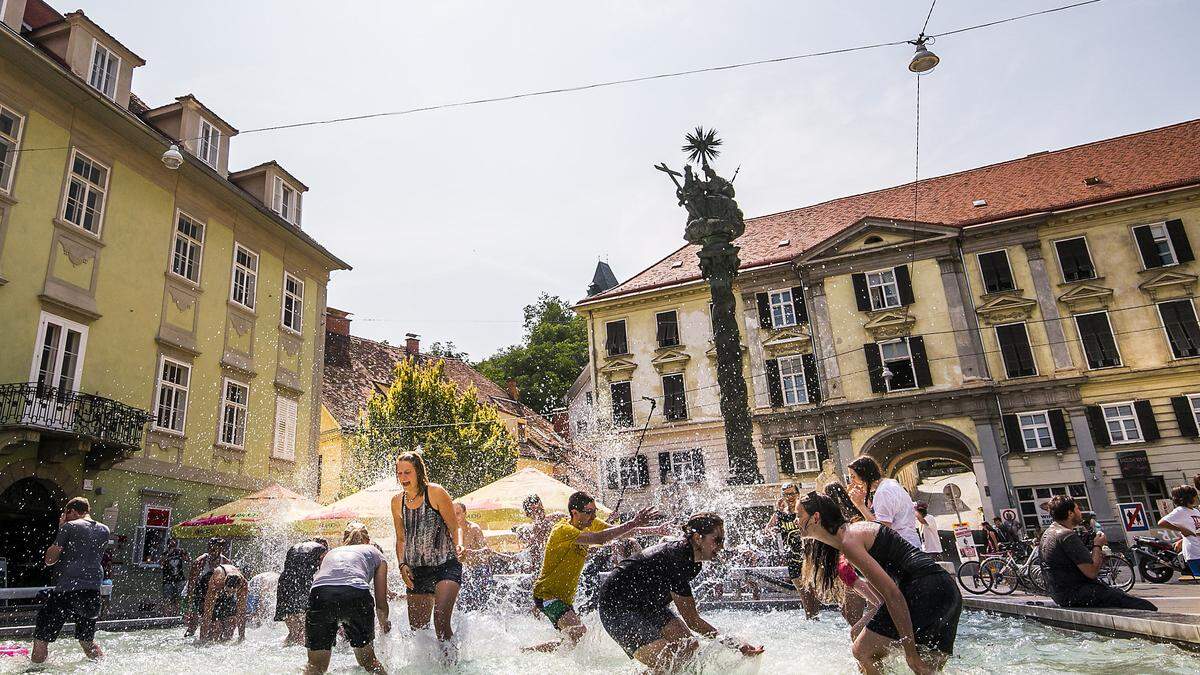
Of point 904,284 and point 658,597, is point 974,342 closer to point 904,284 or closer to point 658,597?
point 904,284

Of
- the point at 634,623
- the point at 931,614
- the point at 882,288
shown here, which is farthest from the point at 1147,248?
the point at 634,623

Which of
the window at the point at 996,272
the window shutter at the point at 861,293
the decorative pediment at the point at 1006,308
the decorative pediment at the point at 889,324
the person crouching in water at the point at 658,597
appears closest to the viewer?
the person crouching in water at the point at 658,597

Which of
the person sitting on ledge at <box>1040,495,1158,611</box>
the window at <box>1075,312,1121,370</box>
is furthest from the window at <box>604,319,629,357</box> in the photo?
the person sitting on ledge at <box>1040,495,1158,611</box>

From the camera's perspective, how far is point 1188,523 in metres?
10.1

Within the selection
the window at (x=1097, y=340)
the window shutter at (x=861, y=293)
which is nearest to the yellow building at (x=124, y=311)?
the window shutter at (x=861, y=293)

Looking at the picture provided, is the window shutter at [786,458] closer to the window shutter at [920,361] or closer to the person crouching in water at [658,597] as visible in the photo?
the window shutter at [920,361]

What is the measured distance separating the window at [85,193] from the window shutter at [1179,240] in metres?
36.1

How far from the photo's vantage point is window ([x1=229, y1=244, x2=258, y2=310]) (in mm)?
21531

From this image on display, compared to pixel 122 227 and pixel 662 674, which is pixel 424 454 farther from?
pixel 662 674

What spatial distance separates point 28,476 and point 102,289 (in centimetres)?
466

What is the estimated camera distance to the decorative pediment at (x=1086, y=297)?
92.5 ft

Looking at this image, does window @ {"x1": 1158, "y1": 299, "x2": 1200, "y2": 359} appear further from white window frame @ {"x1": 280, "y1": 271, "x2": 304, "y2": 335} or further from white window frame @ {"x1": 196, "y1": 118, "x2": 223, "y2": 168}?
white window frame @ {"x1": 196, "y1": 118, "x2": 223, "y2": 168}

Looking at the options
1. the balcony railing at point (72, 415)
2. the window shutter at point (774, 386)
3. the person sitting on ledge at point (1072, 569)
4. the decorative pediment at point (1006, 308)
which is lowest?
the person sitting on ledge at point (1072, 569)

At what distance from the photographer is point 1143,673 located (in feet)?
15.0
